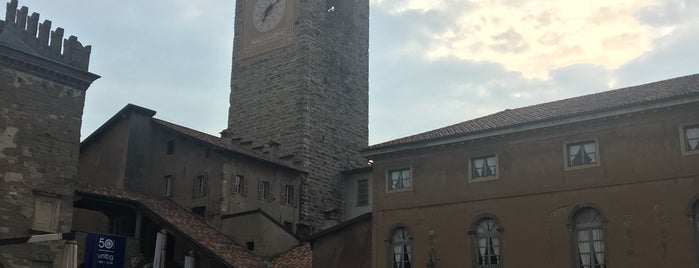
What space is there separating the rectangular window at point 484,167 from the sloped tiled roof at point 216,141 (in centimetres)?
1369

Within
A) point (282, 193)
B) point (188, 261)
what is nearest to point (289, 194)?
point (282, 193)

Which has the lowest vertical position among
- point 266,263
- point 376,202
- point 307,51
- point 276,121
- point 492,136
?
point 266,263

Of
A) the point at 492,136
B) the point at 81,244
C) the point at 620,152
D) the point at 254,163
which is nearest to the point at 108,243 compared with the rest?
the point at 81,244

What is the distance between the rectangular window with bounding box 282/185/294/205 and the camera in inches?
1560

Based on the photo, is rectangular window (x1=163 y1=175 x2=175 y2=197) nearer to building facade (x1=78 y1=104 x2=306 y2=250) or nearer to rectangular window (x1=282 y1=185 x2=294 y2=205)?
building facade (x1=78 y1=104 x2=306 y2=250)

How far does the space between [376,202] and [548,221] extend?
6.54 m

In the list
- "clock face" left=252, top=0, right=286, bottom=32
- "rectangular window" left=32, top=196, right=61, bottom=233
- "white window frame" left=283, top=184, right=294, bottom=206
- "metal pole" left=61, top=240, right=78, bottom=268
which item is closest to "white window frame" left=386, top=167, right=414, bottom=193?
"rectangular window" left=32, top=196, right=61, bottom=233

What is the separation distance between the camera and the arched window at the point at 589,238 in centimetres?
2306

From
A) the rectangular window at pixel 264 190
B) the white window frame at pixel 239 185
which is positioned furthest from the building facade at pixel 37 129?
the rectangular window at pixel 264 190

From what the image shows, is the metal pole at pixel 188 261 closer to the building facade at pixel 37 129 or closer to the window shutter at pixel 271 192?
the building facade at pixel 37 129

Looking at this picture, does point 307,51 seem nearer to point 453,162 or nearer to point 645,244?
point 453,162

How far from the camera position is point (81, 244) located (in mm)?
29844

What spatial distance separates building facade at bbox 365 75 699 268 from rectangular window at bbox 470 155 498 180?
0.13 feet

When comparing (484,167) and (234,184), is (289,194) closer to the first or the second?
(234,184)
